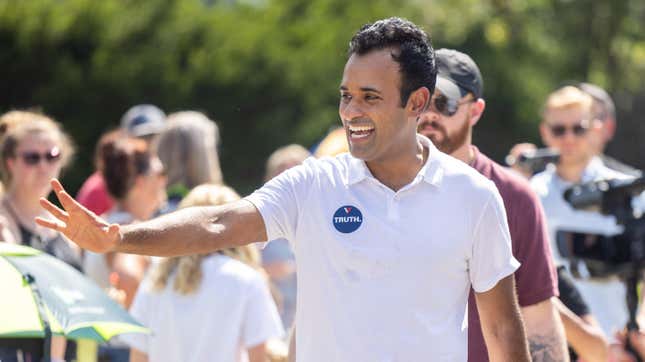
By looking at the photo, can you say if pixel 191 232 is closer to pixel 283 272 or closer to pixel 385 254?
pixel 385 254

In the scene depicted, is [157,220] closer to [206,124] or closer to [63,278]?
[63,278]

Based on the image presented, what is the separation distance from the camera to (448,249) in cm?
360

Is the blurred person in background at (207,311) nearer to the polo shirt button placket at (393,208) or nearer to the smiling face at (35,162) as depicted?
the smiling face at (35,162)

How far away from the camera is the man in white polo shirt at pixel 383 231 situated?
11.7 ft

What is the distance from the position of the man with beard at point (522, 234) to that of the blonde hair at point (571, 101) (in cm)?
287

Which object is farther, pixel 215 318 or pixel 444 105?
pixel 215 318

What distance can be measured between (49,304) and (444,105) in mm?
1598

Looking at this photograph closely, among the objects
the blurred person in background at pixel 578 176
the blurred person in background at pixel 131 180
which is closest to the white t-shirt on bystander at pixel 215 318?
the blurred person in background at pixel 578 176

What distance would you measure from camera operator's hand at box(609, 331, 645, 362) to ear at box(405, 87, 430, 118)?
1913 millimetres

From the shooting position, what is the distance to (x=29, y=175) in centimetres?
651

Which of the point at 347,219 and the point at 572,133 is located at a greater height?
the point at 572,133

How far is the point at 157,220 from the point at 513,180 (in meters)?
1.65

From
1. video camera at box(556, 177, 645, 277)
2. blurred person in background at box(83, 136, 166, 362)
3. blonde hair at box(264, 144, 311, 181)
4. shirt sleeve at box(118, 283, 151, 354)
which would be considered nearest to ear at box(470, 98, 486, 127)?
video camera at box(556, 177, 645, 277)

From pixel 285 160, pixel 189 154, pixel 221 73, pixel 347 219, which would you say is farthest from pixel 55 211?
pixel 221 73
